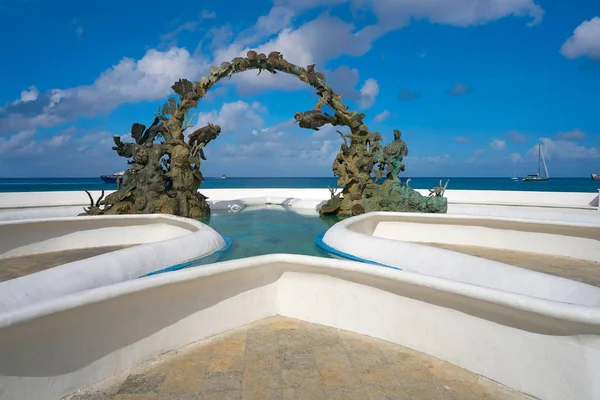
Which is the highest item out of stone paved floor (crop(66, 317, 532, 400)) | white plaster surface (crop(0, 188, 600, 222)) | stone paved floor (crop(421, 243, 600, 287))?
white plaster surface (crop(0, 188, 600, 222))

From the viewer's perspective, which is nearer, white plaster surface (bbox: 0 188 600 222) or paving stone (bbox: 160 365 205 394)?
paving stone (bbox: 160 365 205 394)

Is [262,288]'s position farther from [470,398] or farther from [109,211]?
[109,211]

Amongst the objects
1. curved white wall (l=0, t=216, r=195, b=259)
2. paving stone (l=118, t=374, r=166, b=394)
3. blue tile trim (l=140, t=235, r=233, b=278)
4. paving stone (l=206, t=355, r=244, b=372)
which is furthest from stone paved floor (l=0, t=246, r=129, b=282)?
paving stone (l=206, t=355, r=244, b=372)

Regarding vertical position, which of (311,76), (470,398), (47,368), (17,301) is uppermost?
(311,76)

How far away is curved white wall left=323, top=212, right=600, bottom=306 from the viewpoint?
11.0ft

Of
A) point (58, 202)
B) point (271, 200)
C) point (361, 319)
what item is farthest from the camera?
point (271, 200)

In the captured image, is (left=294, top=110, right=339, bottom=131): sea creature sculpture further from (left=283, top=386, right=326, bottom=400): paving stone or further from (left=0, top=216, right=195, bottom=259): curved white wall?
(left=283, top=386, right=326, bottom=400): paving stone

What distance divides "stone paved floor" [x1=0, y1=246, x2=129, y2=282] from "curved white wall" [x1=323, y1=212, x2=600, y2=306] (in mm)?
4533

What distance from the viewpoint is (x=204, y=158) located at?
12.3 meters

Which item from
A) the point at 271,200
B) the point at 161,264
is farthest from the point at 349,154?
the point at 161,264

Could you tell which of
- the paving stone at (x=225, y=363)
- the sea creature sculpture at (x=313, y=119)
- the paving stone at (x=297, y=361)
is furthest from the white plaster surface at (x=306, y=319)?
the sea creature sculpture at (x=313, y=119)

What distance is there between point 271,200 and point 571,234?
12.6 metres

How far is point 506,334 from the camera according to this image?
2887 mm

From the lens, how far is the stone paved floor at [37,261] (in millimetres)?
5105
